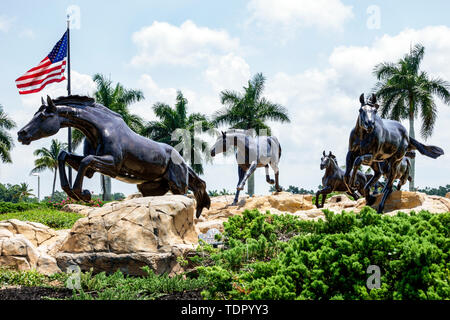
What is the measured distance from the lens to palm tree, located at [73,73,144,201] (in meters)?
32.7

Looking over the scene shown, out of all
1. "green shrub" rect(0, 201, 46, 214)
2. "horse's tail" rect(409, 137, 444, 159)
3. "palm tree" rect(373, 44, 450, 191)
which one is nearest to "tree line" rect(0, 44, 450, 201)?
"palm tree" rect(373, 44, 450, 191)

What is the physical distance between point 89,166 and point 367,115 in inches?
218

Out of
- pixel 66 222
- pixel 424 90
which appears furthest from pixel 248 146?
pixel 424 90

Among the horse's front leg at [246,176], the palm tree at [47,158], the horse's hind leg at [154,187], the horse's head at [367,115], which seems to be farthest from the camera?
the palm tree at [47,158]

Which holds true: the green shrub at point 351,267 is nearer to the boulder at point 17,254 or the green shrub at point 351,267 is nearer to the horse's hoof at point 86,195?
the horse's hoof at point 86,195

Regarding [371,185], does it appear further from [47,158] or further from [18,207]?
[47,158]

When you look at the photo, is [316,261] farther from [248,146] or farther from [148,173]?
[248,146]

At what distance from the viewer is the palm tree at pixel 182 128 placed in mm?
33312

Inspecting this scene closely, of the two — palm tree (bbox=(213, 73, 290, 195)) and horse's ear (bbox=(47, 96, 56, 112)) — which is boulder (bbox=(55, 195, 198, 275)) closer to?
horse's ear (bbox=(47, 96, 56, 112))

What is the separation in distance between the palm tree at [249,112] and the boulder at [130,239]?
25804mm

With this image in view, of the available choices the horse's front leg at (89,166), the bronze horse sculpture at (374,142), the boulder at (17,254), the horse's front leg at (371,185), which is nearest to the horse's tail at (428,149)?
the bronze horse sculpture at (374,142)

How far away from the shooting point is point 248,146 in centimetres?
1602

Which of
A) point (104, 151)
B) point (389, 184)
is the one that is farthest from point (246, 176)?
point (104, 151)

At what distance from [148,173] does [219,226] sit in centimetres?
186
